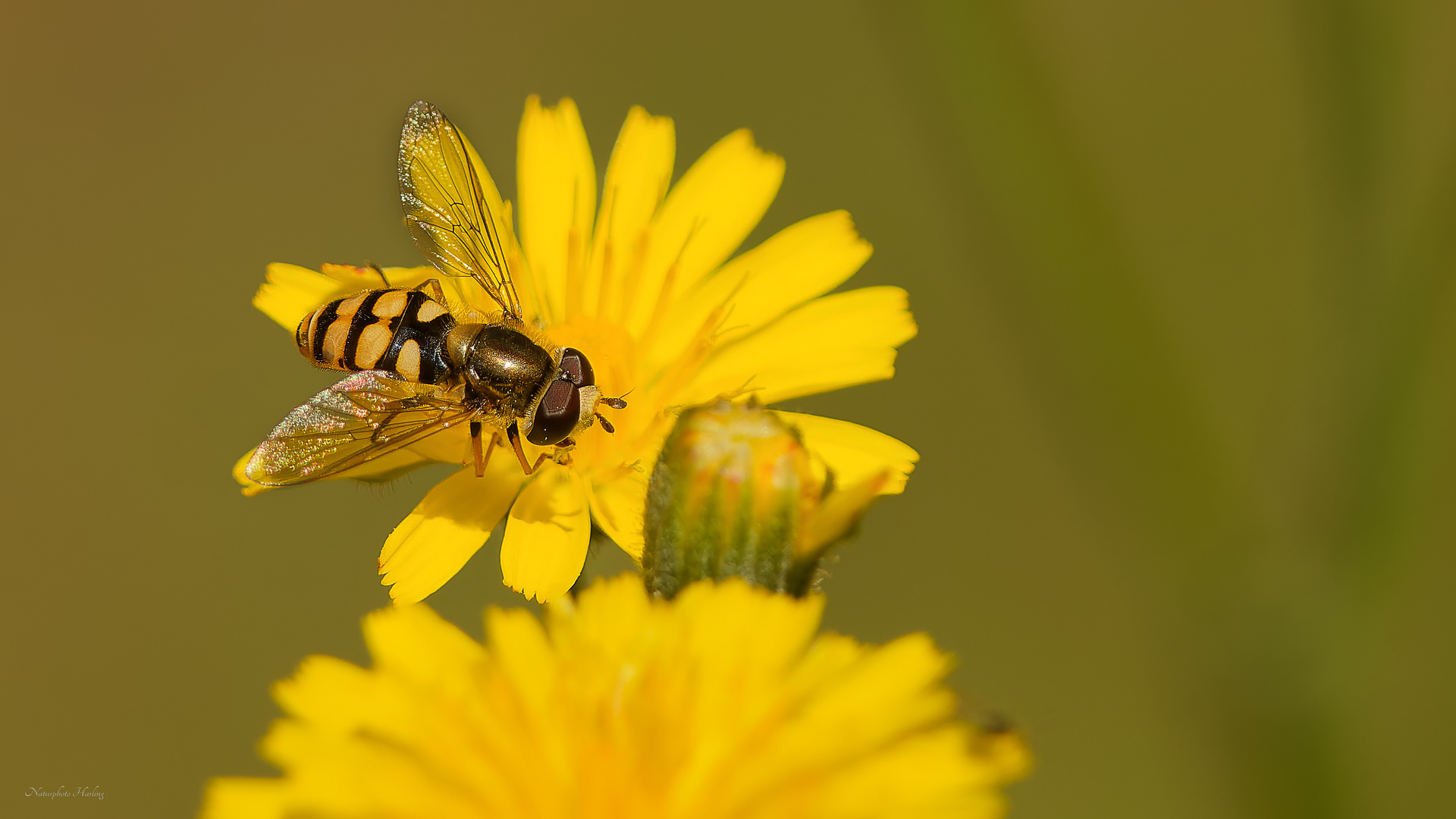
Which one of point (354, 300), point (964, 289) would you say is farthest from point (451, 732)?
point (964, 289)

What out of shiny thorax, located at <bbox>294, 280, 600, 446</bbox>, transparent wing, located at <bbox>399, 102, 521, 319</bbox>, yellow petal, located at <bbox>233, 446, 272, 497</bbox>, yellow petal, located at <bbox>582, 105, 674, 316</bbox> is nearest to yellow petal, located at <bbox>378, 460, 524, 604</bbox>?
shiny thorax, located at <bbox>294, 280, 600, 446</bbox>

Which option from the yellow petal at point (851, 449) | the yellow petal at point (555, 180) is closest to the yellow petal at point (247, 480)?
the yellow petal at point (555, 180)

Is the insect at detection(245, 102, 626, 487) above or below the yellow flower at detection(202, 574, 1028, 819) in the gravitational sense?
above

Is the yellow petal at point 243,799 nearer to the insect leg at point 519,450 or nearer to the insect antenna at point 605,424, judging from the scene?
the insect leg at point 519,450

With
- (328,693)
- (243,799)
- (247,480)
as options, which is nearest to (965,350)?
(247,480)

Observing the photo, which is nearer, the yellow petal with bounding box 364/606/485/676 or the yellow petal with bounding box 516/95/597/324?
the yellow petal with bounding box 364/606/485/676

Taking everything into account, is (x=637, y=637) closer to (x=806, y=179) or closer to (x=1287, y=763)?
(x=1287, y=763)

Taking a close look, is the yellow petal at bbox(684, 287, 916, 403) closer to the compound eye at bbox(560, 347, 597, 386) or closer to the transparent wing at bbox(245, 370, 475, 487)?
the compound eye at bbox(560, 347, 597, 386)

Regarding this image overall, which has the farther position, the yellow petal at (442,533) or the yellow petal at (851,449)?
the yellow petal at (851,449)
